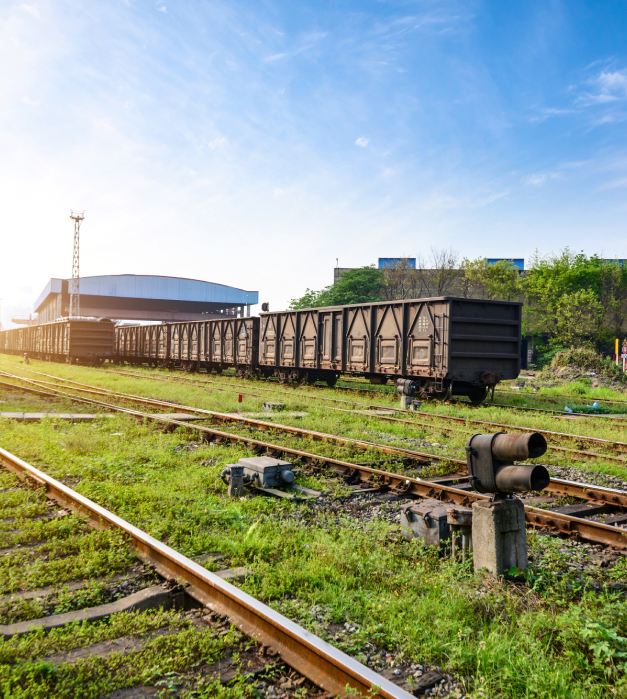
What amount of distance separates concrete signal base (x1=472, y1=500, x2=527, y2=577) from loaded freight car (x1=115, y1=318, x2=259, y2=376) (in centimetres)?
1941

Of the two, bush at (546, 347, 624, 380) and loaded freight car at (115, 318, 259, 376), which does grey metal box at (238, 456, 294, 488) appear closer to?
loaded freight car at (115, 318, 259, 376)

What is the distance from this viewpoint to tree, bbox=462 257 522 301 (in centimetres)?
4272

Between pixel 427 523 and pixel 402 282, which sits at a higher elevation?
pixel 402 282

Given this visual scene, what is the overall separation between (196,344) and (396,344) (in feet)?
52.2

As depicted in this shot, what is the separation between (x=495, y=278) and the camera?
4316 cm

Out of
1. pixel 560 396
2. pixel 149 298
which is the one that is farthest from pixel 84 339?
pixel 149 298

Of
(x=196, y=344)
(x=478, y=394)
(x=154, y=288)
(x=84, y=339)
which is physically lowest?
(x=478, y=394)

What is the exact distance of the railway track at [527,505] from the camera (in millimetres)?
4688

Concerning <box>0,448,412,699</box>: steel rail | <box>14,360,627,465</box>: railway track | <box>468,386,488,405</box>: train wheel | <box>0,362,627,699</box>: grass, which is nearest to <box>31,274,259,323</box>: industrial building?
<box>14,360,627,465</box>: railway track

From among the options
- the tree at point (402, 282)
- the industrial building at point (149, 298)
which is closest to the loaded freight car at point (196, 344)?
the tree at point (402, 282)

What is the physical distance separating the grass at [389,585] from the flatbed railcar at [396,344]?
7.50 meters

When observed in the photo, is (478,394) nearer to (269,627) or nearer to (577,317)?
(269,627)

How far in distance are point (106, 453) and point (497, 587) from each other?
19.7 ft

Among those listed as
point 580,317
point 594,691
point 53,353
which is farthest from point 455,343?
point 53,353
